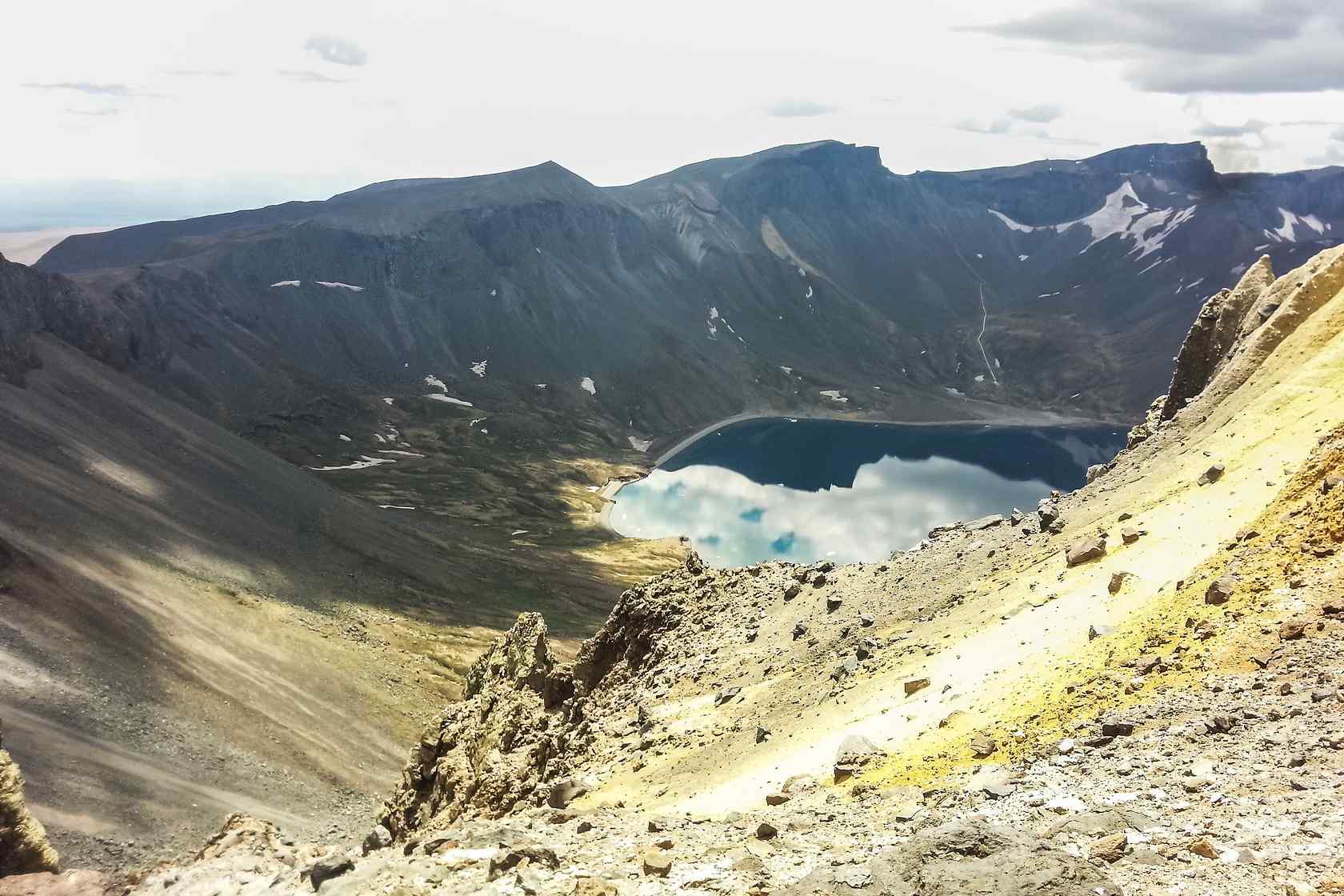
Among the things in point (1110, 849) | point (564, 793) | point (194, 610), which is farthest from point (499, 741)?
point (194, 610)

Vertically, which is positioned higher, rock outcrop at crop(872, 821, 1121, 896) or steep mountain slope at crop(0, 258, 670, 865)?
rock outcrop at crop(872, 821, 1121, 896)

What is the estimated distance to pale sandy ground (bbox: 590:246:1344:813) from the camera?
23.0 metres

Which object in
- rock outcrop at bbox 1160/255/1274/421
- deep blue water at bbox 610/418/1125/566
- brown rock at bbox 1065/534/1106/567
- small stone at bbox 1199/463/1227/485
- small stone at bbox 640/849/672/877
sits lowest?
deep blue water at bbox 610/418/1125/566

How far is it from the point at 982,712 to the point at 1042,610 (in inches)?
234

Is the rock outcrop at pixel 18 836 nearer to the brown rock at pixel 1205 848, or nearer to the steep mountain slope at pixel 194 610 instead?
the steep mountain slope at pixel 194 610

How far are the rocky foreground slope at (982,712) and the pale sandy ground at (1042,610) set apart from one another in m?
0.12

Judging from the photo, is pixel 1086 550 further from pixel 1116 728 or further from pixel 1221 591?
pixel 1116 728

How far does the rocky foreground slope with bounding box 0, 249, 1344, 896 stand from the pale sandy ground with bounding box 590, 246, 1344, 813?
4.5 inches

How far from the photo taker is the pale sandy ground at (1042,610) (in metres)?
23.0

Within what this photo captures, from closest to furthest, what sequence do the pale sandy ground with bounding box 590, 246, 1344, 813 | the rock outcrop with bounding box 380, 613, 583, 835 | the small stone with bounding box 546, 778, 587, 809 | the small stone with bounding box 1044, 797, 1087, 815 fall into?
1. the small stone with bounding box 1044, 797, 1087, 815
2. the pale sandy ground with bounding box 590, 246, 1344, 813
3. the small stone with bounding box 546, 778, 587, 809
4. the rock outcrop with bounding box 380, 613, 583, 835

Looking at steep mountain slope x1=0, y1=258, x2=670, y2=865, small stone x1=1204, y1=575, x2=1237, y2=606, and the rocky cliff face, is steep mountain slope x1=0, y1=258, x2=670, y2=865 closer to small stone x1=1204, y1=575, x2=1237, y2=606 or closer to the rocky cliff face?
the rocky cliff face

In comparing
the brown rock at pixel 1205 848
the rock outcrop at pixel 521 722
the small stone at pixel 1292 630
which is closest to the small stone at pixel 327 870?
the rock outcrop at pixel 521 722

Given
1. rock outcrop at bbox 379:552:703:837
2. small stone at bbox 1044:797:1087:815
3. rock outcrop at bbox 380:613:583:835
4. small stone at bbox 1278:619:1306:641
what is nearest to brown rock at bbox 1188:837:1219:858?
small stone at bbox 1044:797:1087:815

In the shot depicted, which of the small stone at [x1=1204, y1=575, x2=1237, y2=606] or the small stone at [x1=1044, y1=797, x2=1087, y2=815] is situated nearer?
the small stone at [x1=1044, y1=797, x2=1087, y2=815]
